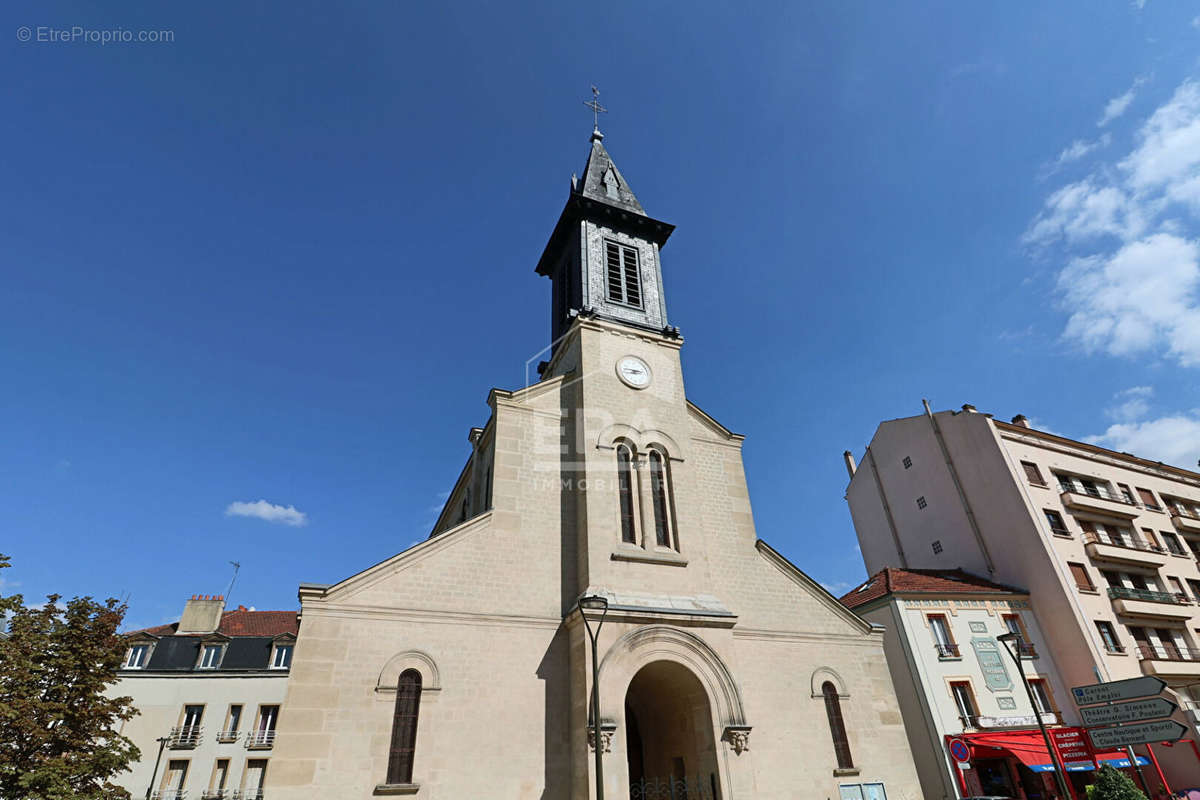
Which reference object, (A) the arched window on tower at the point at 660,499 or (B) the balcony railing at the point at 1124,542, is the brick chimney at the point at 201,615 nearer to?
(A) the arched window on tower at the point at 660,499

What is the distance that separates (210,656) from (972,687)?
1229 inches

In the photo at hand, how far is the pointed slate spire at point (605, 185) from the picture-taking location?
22.9m

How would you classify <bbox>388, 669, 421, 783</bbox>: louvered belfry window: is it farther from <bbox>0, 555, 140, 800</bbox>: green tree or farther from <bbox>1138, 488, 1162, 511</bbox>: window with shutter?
<bbox>1138, 488, 1162, 511</bbox>: window with shutter

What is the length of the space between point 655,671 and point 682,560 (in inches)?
106

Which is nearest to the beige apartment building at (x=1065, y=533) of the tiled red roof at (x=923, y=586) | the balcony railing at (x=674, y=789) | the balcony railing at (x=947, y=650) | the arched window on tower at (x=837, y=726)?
the tiled red roof at (x=923, y=586)

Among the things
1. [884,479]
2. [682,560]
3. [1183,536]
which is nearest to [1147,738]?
[682,560]

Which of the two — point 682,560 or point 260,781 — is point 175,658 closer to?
point 260,781

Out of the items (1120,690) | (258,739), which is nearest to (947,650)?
(1120,690)

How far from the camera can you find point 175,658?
27.6 metres

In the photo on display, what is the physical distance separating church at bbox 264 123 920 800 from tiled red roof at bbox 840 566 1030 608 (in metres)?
6.73

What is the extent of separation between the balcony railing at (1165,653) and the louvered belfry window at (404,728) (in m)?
26.8

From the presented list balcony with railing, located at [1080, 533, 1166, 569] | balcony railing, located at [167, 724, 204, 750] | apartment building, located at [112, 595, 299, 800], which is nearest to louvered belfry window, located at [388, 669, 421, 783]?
apartment building, located at [112, 595, 299, 800]

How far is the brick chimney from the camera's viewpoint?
29.1 meters

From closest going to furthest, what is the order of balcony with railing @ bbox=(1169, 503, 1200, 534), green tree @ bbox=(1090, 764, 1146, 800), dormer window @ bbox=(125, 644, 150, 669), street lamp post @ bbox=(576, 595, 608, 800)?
street lamp post @ bbox=(576, 595, 608, 800), green tree @ bbox=(1090, 764, 1146, 800), dormer window @ bbox=(125, 644, 150, 669), balcony with railing @ bbox=(1169, 503, 1200, 534)
